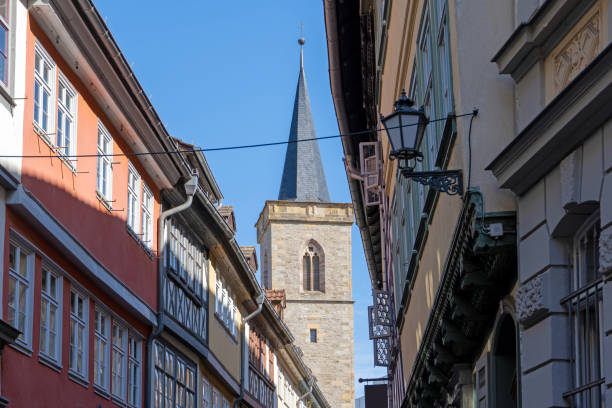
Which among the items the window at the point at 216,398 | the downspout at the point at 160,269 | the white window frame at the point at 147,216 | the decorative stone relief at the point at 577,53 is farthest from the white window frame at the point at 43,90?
the window at the point at 216,398

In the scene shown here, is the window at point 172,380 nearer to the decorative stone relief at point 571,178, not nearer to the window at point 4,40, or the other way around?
the window at point 4,40

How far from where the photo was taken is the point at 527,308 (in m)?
8.19

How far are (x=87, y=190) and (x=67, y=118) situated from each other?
1187 millimetres

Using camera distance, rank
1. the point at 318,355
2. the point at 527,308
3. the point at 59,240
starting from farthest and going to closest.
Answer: the point at 318,355
the point at 59,240
the point at 527,308

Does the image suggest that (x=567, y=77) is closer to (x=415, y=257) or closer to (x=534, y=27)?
(x=534, y=27)

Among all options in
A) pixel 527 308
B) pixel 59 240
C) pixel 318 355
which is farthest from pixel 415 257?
pixel 318 355

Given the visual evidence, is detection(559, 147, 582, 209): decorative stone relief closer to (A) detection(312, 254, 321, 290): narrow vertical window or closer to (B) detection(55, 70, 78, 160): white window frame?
(B) detection(55, 70, 78, 160): white window frame

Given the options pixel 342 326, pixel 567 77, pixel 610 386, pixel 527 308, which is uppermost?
pixel 342 326

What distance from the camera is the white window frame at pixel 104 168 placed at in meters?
16.9

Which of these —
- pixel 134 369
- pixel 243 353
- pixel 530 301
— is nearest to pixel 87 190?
pixel 134 369

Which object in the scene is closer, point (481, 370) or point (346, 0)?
point (481, 370)

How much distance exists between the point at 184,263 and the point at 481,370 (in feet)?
39.4

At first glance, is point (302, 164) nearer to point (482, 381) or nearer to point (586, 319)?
point (482, 381)

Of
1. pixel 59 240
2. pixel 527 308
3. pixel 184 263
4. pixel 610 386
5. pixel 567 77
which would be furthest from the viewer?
pixel 184 263
